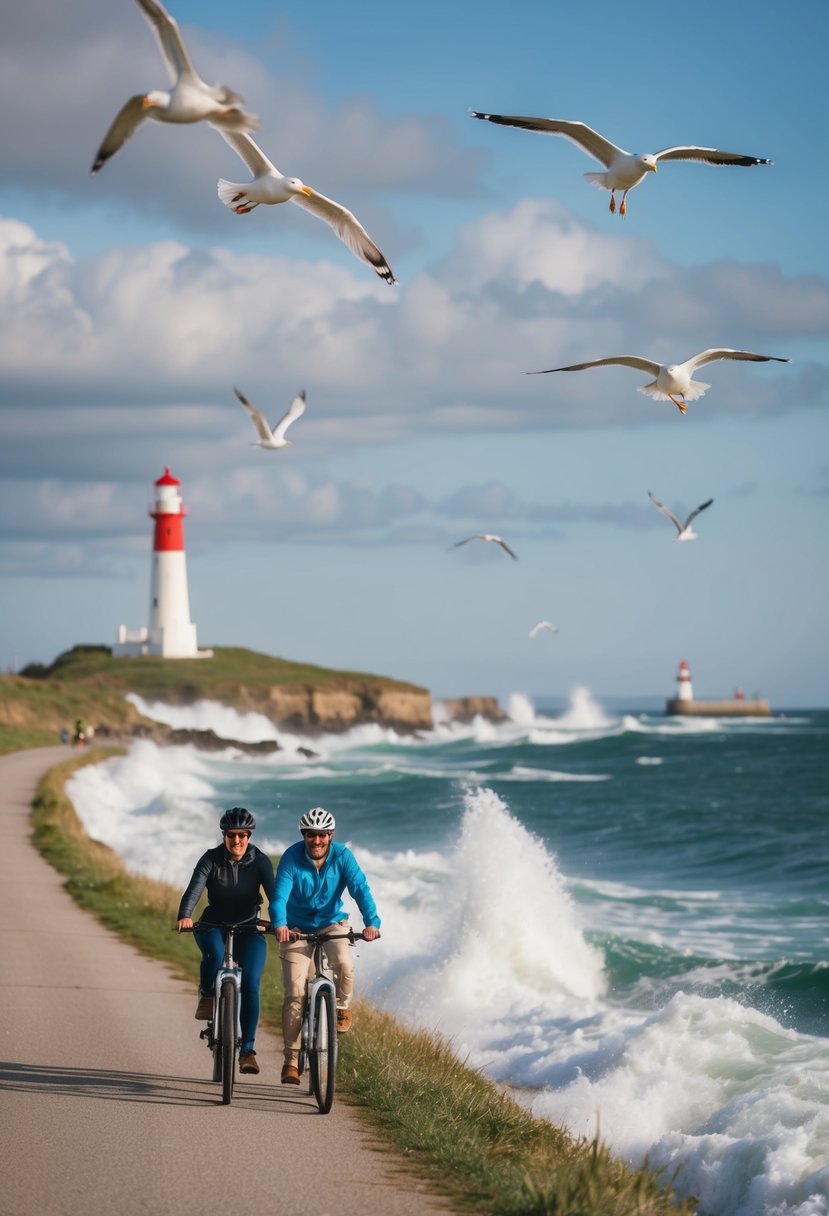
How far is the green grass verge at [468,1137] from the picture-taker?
6.50 m

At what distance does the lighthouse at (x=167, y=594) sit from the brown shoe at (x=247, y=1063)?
82346 millimetres

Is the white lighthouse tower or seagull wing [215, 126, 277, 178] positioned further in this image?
the white lighthouse tower

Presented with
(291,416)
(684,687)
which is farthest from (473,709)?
(291,416)

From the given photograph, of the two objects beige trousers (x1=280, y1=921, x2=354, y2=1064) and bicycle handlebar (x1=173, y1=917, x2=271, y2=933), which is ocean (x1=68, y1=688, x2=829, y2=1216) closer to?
beige trousers (x1=280, y1=921, x2=354, y2=1064)

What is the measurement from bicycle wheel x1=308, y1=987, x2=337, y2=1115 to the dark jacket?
61 centimetres

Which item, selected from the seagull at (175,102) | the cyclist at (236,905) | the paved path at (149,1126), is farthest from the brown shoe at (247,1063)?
the seagull at (175,102)

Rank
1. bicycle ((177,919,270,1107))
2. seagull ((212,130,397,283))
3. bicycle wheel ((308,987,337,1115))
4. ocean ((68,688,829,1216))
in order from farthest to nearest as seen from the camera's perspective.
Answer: seagull ((212,130,397,283)) → ocean ((68,688,829,1216)) → bicycle ((177,919,270,1107)) → bicycle wheel ((308,987,337,1115))

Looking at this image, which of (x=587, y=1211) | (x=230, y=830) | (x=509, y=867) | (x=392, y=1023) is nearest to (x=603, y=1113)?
(x=392, y=1023)

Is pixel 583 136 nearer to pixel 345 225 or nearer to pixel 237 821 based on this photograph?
pixel 345 225

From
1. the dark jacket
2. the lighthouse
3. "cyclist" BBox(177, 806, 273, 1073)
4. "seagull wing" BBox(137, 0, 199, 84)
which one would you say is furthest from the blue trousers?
the lighthouse

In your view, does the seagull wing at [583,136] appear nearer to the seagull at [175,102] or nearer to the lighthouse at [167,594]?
the seagull at [175,102]

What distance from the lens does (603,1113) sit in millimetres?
11047

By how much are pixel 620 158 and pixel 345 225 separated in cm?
215

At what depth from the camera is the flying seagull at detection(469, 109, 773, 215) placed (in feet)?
39.7
